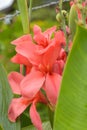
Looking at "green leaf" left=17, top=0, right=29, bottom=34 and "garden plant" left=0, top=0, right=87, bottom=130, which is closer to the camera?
"garden plant" left=0, top=0, right=87, bottom=130

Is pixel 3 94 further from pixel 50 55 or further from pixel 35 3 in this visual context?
pixel 35 3

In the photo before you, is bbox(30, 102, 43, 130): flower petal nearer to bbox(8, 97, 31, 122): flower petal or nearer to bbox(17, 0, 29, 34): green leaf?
bbox(8, 97, 31, 122): flower petal

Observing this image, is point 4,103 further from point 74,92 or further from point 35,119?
point 74,92

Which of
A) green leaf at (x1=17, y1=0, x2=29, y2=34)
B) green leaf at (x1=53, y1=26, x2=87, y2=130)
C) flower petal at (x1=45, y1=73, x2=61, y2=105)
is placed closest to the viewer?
green leaf at (x1=53, y1=26, x2=87, y2=130)

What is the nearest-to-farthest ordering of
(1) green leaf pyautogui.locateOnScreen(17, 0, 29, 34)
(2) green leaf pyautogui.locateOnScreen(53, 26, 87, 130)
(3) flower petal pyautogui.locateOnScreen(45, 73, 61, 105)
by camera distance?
(2) green leaf pyautogui.locateOnScreen(53, 26, 87, 130) → (3) flower petal pyautogui.locateOnScreen(45, 73, 61, 105) → (1) green leaf pyautogui.locateOnScreen(17, 0, 29, 34)

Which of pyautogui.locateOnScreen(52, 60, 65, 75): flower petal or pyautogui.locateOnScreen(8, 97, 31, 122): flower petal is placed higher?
pyautogui.locateOnScreen(52, 60, 65, 75): flower petal

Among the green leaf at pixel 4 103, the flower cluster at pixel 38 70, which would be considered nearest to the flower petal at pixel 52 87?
the flower cluster at pixel 38 70

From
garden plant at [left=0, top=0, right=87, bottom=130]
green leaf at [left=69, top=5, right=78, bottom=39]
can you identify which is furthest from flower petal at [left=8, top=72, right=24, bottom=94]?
green leaf at [left=69, top=5, right=78, bottom=39]
